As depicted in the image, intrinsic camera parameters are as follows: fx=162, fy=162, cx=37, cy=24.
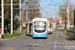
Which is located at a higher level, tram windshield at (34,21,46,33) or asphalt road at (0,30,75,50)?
tram windshield at (34,21,46,33)

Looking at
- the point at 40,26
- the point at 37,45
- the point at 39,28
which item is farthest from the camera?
the point at 40,26

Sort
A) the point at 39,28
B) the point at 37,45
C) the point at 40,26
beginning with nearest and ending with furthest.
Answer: the point at 37,45 → the point at 39,28 → the point at 40,26

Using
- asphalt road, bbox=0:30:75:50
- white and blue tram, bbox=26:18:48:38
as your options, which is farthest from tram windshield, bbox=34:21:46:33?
asphalt road, bbox=0:30:75:50

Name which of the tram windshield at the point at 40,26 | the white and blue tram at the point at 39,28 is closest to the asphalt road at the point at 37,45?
the white and blue tram at the point at 39,28

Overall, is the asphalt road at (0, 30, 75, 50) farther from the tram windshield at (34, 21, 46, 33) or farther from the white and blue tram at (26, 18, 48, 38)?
the tram windshield at (34, 21, 46, 33)

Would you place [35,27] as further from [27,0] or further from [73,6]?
[73,6]

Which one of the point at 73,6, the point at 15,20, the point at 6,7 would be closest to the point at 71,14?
the point at 73,6

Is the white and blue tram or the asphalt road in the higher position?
the white and blue tram

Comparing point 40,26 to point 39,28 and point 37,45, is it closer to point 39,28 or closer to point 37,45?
point 39,28

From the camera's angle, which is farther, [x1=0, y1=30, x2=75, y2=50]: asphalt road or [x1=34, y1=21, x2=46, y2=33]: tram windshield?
[x1=34, y1=21, x2=46, y2=33]: tram windshield

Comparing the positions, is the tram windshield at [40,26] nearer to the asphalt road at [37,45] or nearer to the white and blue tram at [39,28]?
the white and blue tram at [39,28]

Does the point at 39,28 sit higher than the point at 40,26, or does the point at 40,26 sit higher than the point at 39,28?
the point at 40,26

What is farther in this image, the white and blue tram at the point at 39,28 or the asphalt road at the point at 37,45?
the white and blue tram at the point at 39,28

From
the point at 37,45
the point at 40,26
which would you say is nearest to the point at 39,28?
the point at 40,26
